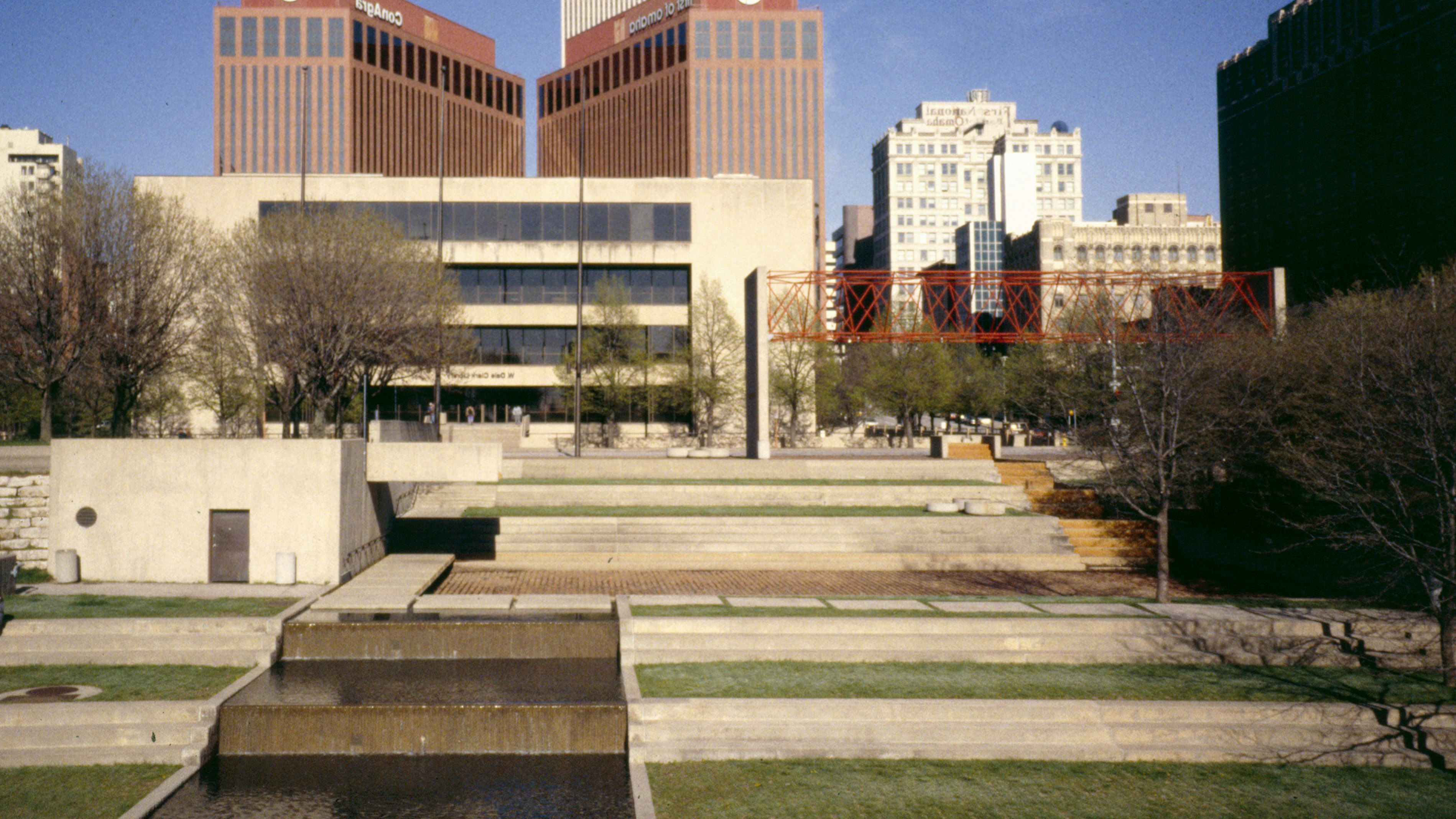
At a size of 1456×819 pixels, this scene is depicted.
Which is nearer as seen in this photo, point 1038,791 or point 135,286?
point 1038,791

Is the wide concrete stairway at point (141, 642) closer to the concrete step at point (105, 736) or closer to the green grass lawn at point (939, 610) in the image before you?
the concrete step at point (105, 736)

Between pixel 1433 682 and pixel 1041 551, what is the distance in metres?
12.1

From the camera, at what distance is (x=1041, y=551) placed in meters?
26.1

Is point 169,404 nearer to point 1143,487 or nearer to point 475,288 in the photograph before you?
point 475,288

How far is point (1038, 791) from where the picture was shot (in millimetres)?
10914

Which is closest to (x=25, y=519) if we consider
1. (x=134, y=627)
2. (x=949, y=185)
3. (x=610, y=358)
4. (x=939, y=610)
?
(x=134, y=627)

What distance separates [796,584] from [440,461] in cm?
924

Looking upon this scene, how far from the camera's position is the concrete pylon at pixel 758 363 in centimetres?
3553

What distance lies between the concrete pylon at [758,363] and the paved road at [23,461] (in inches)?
876

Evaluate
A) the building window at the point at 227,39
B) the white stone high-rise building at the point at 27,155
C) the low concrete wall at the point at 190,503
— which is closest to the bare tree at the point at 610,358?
the low concrete wall at the point at 190,503

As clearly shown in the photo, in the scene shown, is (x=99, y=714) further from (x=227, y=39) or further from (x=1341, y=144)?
(x=227, y=39)

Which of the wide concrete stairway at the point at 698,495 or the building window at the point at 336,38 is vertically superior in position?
the building window at the point at 336,38

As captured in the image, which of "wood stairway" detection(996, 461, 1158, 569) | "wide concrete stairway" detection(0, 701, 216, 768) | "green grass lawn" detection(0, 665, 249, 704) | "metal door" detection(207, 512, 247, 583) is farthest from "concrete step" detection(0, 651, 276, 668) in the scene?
"wood stairway" detection(996, 461, 1158, 569)

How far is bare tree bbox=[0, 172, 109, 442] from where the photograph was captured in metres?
28.5
